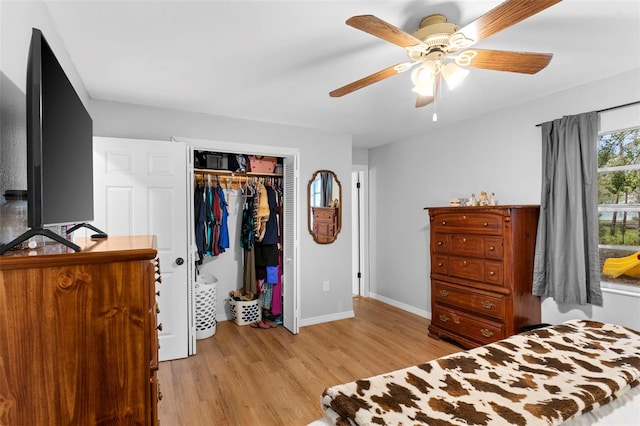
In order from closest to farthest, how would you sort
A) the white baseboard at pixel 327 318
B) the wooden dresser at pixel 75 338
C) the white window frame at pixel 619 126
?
the wooden dresser at pixel 75 338 < the white window frame at pixel 619 126 < the white baseboard at pixel 327 318

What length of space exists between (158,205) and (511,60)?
9.31 feet

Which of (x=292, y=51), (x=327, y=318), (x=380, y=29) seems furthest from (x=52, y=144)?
(x=327, y=318)

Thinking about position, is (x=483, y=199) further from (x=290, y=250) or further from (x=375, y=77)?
(x=290, y=250)

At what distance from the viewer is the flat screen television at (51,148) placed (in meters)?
0.91

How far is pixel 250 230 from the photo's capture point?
3.97 m

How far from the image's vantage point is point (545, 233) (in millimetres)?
2812

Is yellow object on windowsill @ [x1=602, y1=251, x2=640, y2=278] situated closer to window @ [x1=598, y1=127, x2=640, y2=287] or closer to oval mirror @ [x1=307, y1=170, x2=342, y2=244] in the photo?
window @ [x1=598, y1=127, x2=640, y2=287]

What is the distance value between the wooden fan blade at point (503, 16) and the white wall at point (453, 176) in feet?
6.11

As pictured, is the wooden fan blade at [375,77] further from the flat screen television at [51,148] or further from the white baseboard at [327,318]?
the white baseboard at [327,318]

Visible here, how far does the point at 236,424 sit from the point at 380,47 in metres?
2.56

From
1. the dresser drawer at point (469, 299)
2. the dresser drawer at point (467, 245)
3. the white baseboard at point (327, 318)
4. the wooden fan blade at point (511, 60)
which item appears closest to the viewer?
the wooden fan blade at point (511, 60)

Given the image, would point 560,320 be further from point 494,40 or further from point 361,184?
point 361,184

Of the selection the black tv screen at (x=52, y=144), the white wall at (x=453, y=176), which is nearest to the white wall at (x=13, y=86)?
the black tv screen at (x=52, y=144)

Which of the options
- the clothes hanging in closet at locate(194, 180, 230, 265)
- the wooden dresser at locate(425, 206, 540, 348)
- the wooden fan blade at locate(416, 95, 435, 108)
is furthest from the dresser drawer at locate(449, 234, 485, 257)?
the clothes hanging in closet at locate(194, 180, 230, 265)
